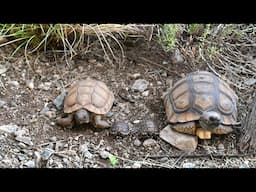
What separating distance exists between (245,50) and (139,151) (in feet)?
1.96

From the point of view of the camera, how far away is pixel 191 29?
1.65 metres

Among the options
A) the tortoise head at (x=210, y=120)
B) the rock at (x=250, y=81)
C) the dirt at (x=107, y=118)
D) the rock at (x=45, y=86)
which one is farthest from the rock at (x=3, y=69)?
the rock at (x=250, y=81)

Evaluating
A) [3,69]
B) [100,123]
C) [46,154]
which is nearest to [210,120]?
[100,123]

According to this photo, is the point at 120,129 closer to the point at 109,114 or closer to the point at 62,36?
the point at 109,114

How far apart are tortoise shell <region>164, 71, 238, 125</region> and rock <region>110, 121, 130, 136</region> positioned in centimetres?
13

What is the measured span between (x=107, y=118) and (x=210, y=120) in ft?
1.04

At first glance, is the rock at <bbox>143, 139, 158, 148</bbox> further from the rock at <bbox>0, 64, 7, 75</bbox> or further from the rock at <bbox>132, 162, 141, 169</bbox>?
the rock at <bbox>0, 64, 7, 75</bbox>

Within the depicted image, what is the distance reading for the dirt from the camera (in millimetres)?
1261

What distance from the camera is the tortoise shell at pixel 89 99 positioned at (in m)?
1.44

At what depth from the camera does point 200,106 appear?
4.54 feet

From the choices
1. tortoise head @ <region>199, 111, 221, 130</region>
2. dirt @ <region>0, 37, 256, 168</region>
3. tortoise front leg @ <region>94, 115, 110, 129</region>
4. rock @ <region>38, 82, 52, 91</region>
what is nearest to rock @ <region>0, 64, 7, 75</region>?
dirt @ <region>0, 37, 256, 168</region>
